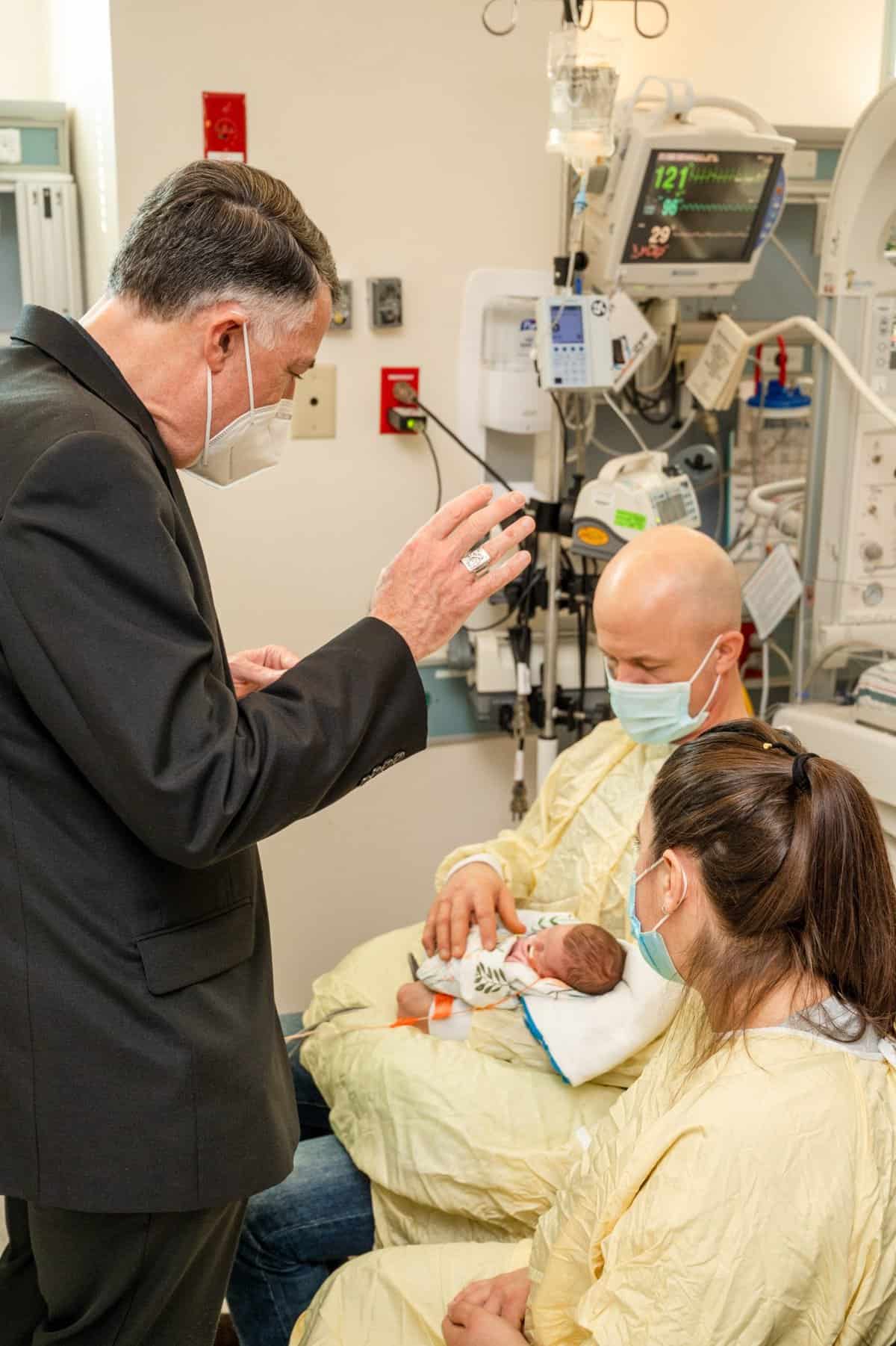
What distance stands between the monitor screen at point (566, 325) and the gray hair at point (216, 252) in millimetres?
1421

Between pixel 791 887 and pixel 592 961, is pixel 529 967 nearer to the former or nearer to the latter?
pixel 592 961

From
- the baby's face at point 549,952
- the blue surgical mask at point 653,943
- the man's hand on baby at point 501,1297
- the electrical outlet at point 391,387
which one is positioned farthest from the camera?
the electrical outlet at point 391,387

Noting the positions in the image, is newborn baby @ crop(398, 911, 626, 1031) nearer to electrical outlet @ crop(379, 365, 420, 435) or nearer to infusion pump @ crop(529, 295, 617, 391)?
infusion pump @ crop(529, 295, 617, 391)

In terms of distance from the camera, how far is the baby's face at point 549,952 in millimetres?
2012

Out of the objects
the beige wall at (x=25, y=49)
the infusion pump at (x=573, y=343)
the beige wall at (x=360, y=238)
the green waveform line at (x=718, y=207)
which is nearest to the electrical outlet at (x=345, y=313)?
the beige wall at (x=360, y=238)

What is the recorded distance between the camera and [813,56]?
3801 mm

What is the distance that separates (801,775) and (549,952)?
784 millimetres

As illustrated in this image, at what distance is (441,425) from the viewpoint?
3182mm

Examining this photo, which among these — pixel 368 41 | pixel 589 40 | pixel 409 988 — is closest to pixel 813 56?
pixel 589 40

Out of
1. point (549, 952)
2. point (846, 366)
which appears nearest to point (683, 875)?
point (549, 952)

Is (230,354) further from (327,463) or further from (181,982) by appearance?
(327,463)

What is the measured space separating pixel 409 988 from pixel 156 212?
4.30 feet

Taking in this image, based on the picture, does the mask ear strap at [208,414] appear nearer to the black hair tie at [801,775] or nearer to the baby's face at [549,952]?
the black hair tie at [801,775]

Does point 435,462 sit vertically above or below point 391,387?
below
